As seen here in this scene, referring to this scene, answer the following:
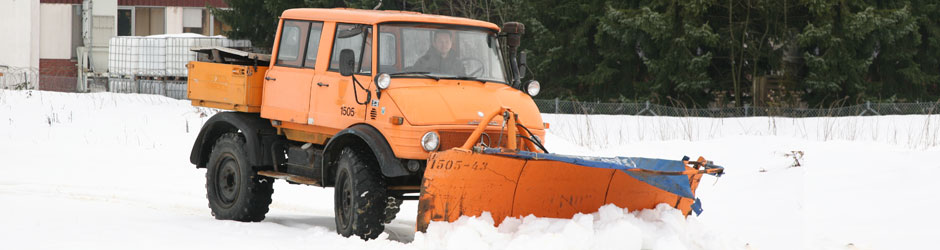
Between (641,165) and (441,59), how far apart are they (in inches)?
99.0

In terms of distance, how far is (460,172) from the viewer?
9000mm

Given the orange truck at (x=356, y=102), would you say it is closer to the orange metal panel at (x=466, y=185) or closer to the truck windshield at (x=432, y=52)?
the truck windshield at (x=432, y=52)

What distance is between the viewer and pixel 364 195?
384 inches

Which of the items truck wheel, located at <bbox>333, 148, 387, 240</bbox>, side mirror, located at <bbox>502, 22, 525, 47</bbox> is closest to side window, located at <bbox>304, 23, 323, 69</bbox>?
truck wheel, located at <bbox>333, 148, 387, 240</bbox>

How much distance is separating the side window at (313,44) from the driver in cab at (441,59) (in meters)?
1.17

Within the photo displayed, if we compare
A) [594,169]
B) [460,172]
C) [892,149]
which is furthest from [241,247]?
[892,149]

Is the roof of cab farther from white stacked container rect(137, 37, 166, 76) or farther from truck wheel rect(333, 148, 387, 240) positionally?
white stacked container rect(137, 37, 166, 76)

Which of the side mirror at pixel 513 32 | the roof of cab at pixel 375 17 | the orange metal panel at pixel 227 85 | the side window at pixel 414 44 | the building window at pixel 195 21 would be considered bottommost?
the orange metal panel at pixel 227 85

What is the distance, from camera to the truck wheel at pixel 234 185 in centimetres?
1175

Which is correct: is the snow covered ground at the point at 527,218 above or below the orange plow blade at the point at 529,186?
below

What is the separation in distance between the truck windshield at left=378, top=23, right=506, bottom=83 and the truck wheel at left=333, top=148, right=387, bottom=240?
828 mm

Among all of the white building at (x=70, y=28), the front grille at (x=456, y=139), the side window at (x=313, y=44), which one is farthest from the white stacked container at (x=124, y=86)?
the front grille at (x=456, y=139)

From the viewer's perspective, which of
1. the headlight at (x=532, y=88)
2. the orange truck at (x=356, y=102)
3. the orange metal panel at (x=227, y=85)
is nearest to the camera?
the orange truck at (x=356, y=102)

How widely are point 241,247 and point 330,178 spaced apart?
1.33m
